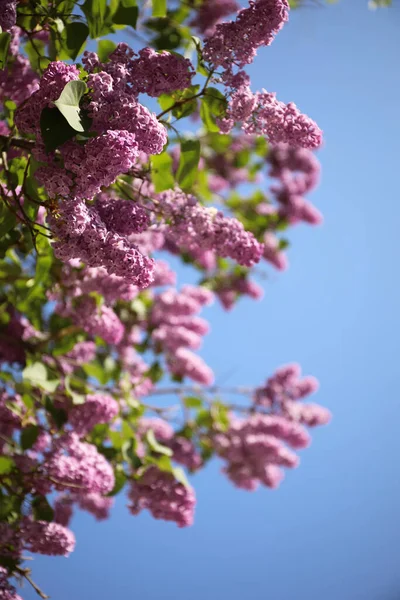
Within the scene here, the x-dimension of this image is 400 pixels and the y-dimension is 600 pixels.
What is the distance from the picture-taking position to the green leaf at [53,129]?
1182mm

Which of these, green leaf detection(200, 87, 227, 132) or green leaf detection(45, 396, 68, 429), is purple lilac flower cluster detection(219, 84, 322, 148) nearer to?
green leaf detection(200, 87, 227, 132)

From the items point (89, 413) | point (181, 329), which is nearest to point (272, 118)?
point (89, 413)

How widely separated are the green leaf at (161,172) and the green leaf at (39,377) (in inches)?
37.7

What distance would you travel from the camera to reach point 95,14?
5.24 feet

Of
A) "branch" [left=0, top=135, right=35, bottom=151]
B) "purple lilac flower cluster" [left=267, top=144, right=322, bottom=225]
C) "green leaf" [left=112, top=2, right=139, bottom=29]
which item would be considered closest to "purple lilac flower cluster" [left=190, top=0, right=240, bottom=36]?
"purple lilac flower cluster" [left=267, top=144, right=322, bottom=225]

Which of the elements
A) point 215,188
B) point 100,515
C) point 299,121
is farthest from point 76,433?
point 215,188

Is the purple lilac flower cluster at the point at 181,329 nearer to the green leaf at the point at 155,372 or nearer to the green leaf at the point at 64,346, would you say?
the green leaf at the point at 155,372

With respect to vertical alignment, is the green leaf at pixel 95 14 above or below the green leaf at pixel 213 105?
above

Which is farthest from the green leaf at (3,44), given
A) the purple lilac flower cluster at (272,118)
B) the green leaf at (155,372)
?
the green leaf at (155,372)

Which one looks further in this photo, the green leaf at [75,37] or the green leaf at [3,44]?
the green leaf at [75,37]

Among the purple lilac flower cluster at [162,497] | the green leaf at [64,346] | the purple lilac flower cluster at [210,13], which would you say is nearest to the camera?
the purple lilac flower cluster at [162,497]

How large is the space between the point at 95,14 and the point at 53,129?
0.61 metres

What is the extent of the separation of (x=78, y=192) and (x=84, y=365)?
1472 mm

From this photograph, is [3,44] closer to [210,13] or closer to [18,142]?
[18,142]
